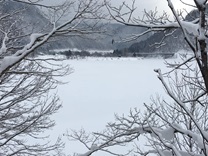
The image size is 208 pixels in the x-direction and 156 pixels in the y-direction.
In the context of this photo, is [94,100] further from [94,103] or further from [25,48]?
[25,48]

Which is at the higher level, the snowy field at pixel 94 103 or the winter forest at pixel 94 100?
the winter forest at pixel 94 100

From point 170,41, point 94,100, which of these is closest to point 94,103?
point 94,100

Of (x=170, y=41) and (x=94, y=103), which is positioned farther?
(x=94, y=103)

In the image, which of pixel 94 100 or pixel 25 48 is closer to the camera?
pixel 25 48

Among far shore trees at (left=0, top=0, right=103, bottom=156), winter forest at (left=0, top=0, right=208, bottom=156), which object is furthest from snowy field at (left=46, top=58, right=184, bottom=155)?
far shore trees at (left=0, top=0, right=103, bottom=156)

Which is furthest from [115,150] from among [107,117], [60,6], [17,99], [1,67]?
[1,67]

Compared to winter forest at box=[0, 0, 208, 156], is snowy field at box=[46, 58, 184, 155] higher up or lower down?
lower down

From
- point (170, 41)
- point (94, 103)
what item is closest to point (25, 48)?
point (170, 41)

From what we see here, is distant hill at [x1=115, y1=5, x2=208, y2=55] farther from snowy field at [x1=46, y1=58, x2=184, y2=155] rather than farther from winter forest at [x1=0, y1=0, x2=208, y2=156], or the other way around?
snowy field at [x1=46, y1=58, x2=184, y2=155]

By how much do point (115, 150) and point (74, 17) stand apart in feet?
27.3

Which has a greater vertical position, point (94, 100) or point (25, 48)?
point (25, 48)

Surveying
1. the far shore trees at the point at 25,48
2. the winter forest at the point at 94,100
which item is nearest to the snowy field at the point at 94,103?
the winter forest at the point at 94,100

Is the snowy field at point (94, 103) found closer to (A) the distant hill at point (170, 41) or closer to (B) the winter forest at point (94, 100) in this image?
(B) the winter forest at point (94, 100)

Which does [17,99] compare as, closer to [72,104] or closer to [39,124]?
[39,124]
